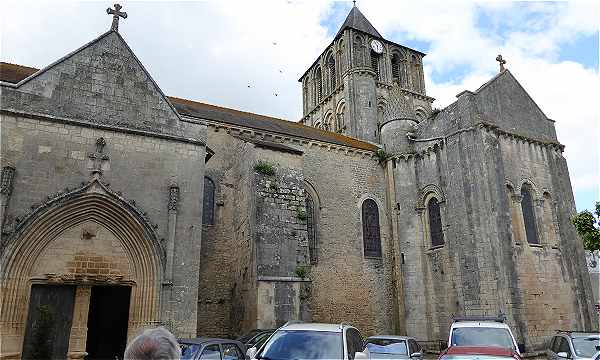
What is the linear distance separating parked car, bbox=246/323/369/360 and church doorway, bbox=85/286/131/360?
20.2ft

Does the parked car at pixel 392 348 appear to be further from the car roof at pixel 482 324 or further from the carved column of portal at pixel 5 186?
the carved column of portal at pixel 5 186

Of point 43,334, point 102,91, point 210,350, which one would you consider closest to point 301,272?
point 210,350

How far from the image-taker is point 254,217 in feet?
42.8

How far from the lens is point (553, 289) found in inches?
603

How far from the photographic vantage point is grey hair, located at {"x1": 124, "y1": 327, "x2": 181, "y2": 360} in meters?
2.24

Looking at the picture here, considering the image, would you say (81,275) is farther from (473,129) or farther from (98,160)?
(473,129)

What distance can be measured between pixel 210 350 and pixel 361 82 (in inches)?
799

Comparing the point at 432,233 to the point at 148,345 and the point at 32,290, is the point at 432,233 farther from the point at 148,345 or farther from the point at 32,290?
the point at 148,345

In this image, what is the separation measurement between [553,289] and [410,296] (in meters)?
5.05

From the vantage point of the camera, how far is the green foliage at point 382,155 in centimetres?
1922

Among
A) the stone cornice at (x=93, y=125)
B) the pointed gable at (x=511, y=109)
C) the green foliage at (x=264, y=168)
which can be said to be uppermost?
the pointed gable at (x=511, y=109)

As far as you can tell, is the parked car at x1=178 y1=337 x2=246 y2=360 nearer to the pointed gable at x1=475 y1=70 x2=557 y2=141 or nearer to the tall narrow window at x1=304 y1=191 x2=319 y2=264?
the tall narrow window at x1=304 y1=191 x2=319 y2=264

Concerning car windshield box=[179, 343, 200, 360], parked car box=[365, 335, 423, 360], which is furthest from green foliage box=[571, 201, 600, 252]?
car windshield box=[179, 343, 200, 360]

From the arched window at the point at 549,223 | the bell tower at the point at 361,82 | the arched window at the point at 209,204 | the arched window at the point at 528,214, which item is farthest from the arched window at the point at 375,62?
the arched window at the point at 209,204
